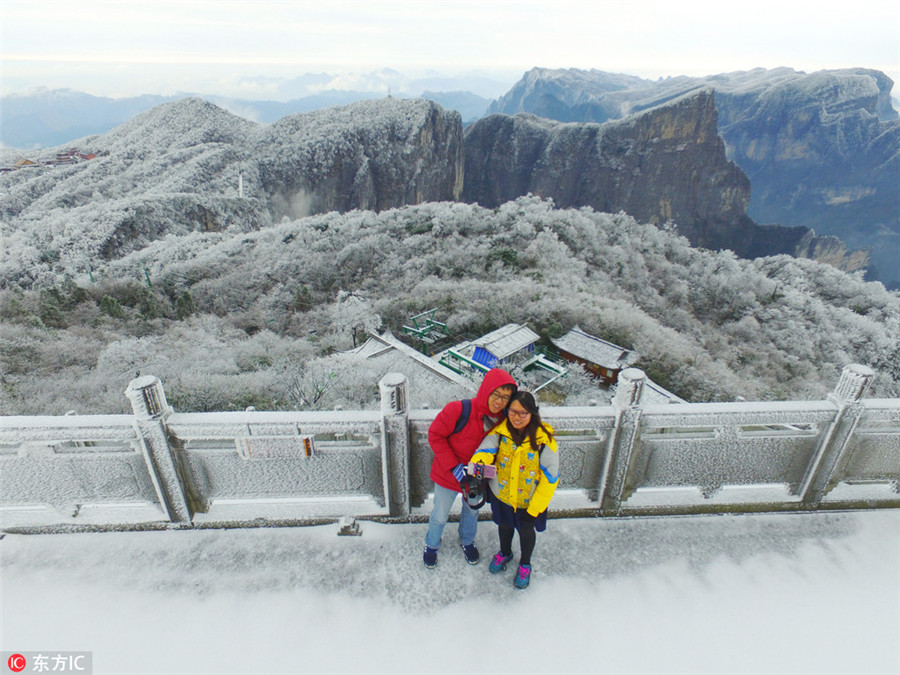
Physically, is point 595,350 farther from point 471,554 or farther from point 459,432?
point 459,432

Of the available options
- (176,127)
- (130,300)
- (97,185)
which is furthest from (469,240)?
(176,127)

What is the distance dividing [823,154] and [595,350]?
438 feet

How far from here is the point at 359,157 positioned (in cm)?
6519

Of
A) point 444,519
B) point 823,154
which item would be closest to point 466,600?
point 444,519

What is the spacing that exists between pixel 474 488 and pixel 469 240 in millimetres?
26382

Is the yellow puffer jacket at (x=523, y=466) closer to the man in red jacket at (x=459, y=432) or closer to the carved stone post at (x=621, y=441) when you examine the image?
the man in red jacket at (x=459, y=432)

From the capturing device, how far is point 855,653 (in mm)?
3008

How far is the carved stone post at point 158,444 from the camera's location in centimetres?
315

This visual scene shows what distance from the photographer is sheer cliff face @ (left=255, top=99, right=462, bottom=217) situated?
2261 inches

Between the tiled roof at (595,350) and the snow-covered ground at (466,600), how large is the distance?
11.8 m

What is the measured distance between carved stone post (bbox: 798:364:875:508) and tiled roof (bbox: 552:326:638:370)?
1150 centimetres

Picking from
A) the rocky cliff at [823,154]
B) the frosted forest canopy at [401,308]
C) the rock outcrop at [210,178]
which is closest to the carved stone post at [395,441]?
the frosted forest canopy at [401,308]

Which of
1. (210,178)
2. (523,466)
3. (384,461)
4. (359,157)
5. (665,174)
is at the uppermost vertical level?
(523,466)

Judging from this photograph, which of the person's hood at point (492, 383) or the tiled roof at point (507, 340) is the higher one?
the person's hood at point (492, 383)
